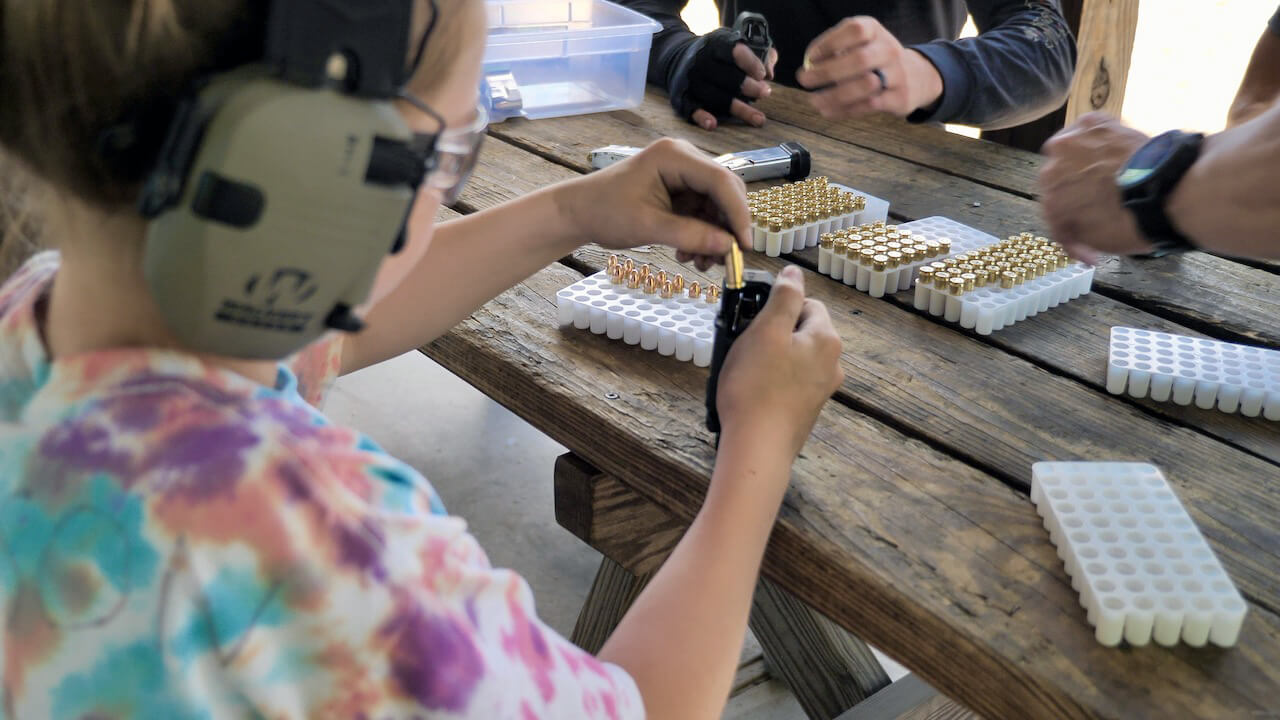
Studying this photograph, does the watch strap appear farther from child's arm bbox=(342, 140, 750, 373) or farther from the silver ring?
the silver ring

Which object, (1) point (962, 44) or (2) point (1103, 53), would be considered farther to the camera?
(2) point (1103, 53)

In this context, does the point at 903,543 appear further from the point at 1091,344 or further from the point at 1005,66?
the point at 1005,66

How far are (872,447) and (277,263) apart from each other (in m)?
0.57

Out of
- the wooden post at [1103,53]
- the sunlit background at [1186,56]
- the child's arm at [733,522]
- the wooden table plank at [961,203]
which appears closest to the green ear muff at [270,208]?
the child's arm at [733,522]

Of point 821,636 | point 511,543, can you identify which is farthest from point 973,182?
point 511,543

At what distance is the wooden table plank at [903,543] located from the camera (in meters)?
0.70

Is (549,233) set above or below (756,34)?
below

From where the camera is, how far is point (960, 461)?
928 mm

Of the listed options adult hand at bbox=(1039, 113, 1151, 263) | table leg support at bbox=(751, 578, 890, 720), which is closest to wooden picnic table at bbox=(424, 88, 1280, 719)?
adult hand at bbox=(1039, 113, 1151, 263)

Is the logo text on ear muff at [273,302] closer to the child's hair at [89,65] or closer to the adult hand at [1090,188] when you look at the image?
the child's hair at [89,65]

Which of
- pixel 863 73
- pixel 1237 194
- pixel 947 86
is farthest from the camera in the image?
pixel 947 86

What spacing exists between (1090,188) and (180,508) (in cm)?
95

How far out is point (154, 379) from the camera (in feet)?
1.83

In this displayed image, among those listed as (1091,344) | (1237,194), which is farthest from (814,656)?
(1237,194)
